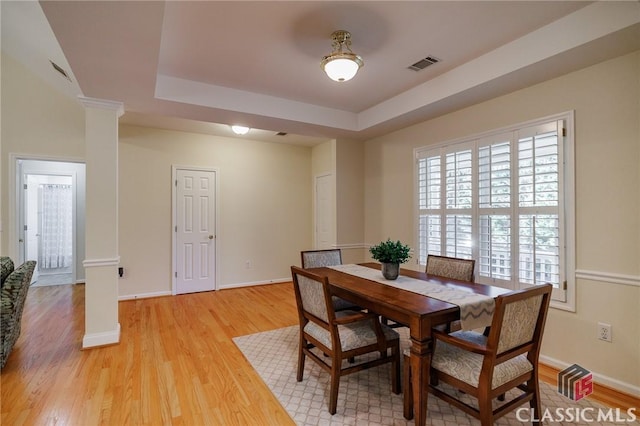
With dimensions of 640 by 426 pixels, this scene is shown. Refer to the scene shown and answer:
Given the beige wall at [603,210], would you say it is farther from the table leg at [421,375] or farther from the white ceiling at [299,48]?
the table leg at [421,375]

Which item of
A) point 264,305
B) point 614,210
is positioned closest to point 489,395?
point 614,210

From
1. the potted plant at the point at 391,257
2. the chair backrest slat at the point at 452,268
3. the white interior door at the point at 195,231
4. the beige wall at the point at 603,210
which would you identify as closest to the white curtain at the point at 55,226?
the white interior door at the point at 195,231

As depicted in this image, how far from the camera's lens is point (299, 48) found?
2562 mm

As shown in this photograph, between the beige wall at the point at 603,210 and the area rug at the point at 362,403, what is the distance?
44cm

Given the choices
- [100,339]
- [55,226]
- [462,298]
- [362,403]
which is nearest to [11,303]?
[100,339]

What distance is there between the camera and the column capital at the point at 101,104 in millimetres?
2928

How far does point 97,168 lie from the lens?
9.89ft

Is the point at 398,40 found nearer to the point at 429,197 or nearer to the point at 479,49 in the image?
the point at 479,49

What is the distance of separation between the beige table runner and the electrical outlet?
119 cm

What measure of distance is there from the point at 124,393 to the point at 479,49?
388cm

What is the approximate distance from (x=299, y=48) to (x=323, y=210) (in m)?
3.46

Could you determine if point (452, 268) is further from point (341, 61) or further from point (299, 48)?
point (299, 48)

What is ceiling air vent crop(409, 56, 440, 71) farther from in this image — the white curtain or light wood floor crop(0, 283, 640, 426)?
the white curtain

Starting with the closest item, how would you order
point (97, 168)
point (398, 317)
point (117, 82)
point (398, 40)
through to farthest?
point (398, 317)
point (398, 40)
point (117, 82)
point (97, 168)
